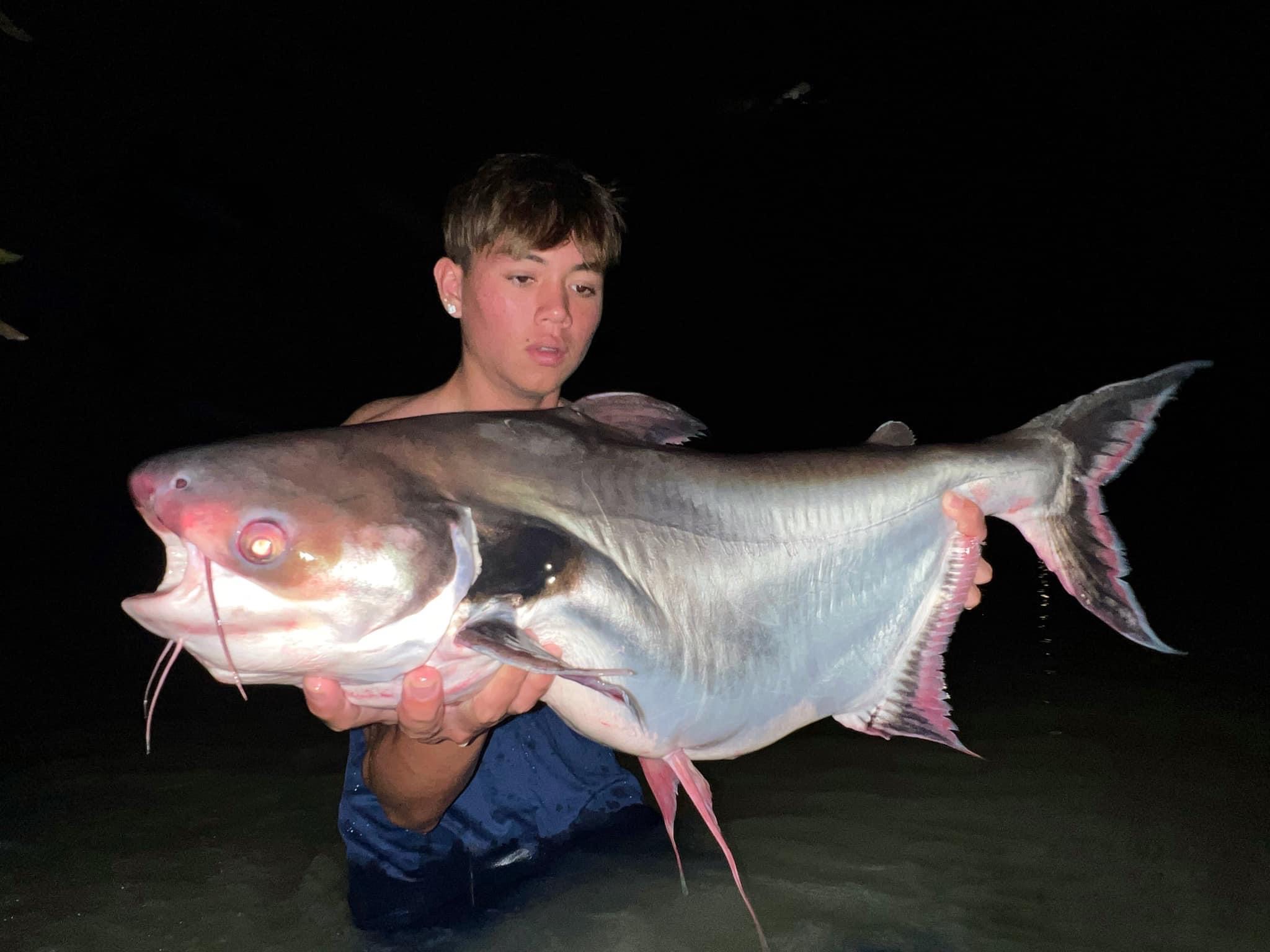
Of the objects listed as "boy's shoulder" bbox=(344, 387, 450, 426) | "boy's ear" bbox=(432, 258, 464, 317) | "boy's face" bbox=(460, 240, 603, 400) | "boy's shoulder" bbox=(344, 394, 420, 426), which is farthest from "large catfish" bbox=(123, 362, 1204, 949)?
"boy's shoulder" bbox=(344, 394, 420, 426)

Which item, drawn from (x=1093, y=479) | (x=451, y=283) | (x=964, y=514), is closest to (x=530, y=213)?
(x=451, y=283)

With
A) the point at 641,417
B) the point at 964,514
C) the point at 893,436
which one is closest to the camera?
the point at 641,417

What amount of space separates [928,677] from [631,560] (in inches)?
39.3

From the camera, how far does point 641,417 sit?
224 centimetres

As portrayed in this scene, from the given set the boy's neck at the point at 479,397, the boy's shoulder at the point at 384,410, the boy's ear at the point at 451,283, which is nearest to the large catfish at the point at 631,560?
the boy's neck at the point at 479,397

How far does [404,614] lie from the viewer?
5.17 feet

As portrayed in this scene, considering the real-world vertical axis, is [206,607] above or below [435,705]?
above

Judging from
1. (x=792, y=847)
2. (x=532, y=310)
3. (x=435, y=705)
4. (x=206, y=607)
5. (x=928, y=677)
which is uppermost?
(x=532, y=310)

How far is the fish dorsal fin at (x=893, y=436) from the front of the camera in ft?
8.34

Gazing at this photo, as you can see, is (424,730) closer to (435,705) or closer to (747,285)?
(435,705)

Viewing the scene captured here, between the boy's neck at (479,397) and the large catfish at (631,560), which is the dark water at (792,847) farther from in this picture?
the boy's neck at (479,397)

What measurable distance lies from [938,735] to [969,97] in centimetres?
3974

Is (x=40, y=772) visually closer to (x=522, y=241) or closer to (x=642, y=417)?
(x=522, y=241)

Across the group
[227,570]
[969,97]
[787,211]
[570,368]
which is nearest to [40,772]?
[570,368]
